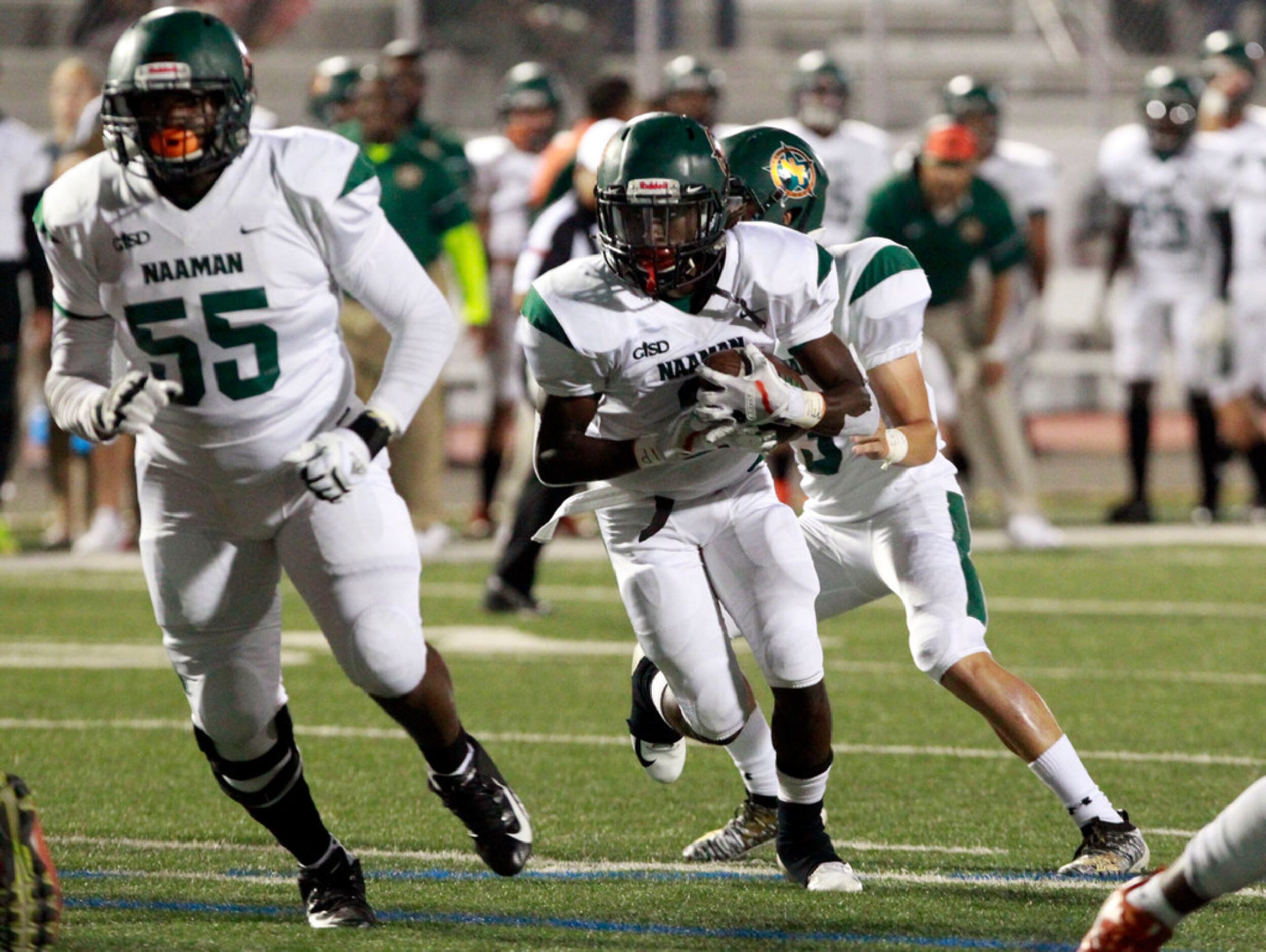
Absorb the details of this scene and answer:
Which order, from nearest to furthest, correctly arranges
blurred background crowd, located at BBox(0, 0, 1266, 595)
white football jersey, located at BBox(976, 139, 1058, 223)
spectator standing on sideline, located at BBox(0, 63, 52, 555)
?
blurred background crowd, located at BBox(0, 0, 1266, 595)
spectator standing on sideline, located at BBox(0, 63, 52, 555)
white football jersey, located at BBox(976, 139, 1058, 223)

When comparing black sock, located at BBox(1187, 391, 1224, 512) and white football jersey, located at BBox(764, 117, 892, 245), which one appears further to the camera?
black sock, located at BBox(1187, 391, 1224, 512)

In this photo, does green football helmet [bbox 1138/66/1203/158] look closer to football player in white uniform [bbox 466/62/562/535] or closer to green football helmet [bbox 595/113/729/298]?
football player in white uniform [bbox 466/62/562/535]

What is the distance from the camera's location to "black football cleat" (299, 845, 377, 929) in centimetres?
350

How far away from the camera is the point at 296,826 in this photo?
3.61 m

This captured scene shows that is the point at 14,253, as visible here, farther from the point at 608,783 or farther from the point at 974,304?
the point at 608,783

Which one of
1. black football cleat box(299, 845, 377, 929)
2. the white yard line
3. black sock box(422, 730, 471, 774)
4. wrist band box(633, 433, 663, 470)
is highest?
wrist band box(633, 433, 663, 470)

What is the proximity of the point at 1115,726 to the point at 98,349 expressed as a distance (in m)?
2.99

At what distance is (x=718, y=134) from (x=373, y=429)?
405cm

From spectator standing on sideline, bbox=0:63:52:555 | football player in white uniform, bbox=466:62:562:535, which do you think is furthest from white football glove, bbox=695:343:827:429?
football player in white uniform, bbox=466:62:562:535

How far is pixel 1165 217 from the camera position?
33.1ft

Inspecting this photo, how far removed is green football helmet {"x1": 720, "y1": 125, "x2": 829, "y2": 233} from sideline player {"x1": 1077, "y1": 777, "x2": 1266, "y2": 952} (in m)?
1.72

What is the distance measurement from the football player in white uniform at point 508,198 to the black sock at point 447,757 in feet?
Result: 20.2

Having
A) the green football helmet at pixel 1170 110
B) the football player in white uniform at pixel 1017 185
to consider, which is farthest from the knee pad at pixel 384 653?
the green football helmet at pixel 1170 110

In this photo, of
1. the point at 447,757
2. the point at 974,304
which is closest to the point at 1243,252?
the point at 974,304
